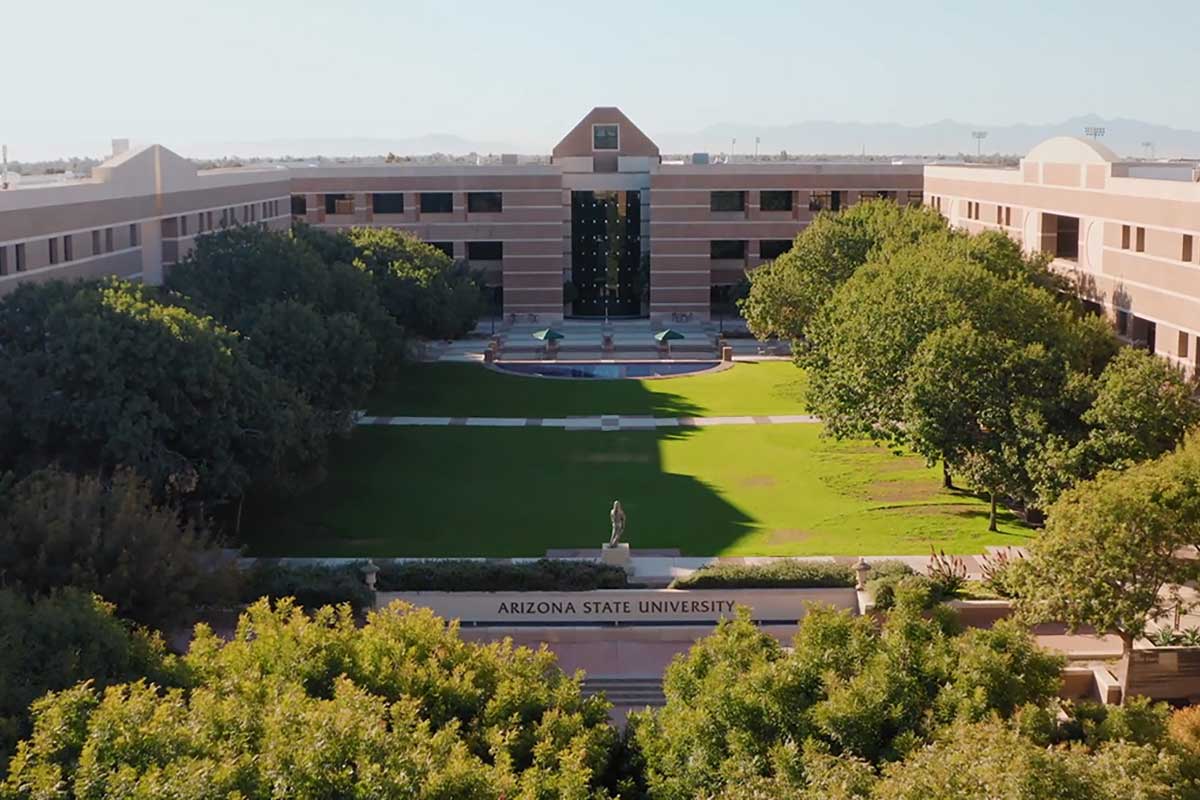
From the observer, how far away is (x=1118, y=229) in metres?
51.1

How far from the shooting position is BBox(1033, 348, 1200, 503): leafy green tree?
122 ft

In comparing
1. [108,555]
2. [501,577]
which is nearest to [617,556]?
[501,577]

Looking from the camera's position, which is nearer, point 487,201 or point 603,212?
point 487,201

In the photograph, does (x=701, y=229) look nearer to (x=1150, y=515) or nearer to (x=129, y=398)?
(x=129, y=398)

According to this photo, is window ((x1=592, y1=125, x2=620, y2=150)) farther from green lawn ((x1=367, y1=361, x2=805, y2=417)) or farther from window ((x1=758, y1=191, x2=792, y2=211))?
green lawn ((x1=367, y1=361, x2=805, y2=417))

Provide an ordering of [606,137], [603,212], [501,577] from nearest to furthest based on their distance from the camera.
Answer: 1. [501,577]
2. [603,212]
3. [606,137]

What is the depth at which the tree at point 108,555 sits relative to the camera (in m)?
29.9

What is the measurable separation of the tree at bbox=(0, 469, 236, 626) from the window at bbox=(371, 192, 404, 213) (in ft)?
224

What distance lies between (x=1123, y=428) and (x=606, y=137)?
6755 centimetres

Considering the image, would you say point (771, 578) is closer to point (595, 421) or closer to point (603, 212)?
point (595, 421)

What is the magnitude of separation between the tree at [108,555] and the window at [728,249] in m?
69.6

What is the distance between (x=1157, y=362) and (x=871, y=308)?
33.0 feet

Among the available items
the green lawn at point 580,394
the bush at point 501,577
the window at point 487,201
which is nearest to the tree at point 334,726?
the bush at point 501,577

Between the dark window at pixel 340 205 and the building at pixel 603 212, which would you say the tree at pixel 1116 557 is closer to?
the building at pixel 603 212
